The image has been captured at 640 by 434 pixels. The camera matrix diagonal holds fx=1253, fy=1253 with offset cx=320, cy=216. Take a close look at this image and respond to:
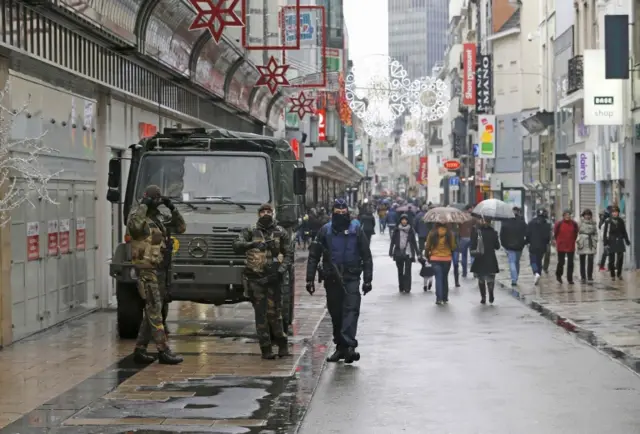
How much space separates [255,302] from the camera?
13906mm

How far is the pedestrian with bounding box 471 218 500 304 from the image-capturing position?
22.1m

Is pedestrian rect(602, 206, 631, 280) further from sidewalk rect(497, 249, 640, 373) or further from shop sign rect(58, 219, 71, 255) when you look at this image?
shop sign rect(58, 219, 71, 255)

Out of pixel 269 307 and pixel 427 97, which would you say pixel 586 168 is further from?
pixel 269 307

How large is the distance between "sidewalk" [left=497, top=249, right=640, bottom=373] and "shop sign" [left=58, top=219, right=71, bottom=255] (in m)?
7.16

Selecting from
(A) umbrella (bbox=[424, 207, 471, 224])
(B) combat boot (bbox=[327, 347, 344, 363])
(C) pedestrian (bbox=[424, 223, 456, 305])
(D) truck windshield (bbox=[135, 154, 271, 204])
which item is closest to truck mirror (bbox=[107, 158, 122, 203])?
(D) truck windshield (bbox=[135, 154, 271, 204])

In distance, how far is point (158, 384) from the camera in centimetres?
1174

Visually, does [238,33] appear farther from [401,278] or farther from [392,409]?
[392,409]

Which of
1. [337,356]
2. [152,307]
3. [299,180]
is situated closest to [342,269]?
[337,356]

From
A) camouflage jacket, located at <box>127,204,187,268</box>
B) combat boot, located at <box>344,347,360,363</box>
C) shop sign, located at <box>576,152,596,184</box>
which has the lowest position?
combat boot, located at <box>344,347,360,363</box>

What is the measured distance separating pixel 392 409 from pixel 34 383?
3.62m

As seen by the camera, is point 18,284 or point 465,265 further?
point 465,265

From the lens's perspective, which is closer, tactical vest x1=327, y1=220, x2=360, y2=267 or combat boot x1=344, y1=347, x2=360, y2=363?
combat boot x1=344, y1=347, x2=360, y2=363

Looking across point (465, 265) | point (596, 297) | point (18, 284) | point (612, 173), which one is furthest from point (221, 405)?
point (612, 173)

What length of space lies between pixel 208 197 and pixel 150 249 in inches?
137
